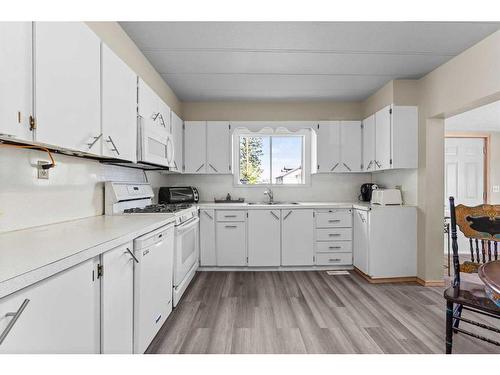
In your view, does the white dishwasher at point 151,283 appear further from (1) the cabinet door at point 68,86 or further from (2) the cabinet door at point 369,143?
(2) the cabinet door at point 369,143

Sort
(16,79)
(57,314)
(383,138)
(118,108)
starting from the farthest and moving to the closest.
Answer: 1. (383,138)
2. (118,108)
3. (16,79)
4. (57,314)

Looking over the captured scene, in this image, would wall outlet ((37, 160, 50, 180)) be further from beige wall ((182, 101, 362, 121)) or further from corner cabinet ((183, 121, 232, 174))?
beige wall ((182, 101, 362, 121))

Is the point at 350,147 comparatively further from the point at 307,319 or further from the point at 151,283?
the point at 151,283

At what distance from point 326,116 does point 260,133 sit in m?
1.03

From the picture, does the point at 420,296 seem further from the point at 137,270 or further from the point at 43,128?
the point at 43,128

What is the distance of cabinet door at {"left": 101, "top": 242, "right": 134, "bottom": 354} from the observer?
1172mm

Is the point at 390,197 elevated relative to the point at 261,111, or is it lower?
lower

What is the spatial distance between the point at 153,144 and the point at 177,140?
104cm

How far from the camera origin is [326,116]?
3916 mm

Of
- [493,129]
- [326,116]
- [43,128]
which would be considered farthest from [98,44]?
[493,129]

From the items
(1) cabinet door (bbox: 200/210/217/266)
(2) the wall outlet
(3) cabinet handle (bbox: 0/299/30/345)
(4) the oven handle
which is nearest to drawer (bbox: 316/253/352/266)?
(1) cabinet door (bbox: 200/210/217/266)

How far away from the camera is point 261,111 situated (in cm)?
390

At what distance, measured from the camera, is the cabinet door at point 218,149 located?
3717 mm

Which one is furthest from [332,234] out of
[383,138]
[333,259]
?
[383,138]
